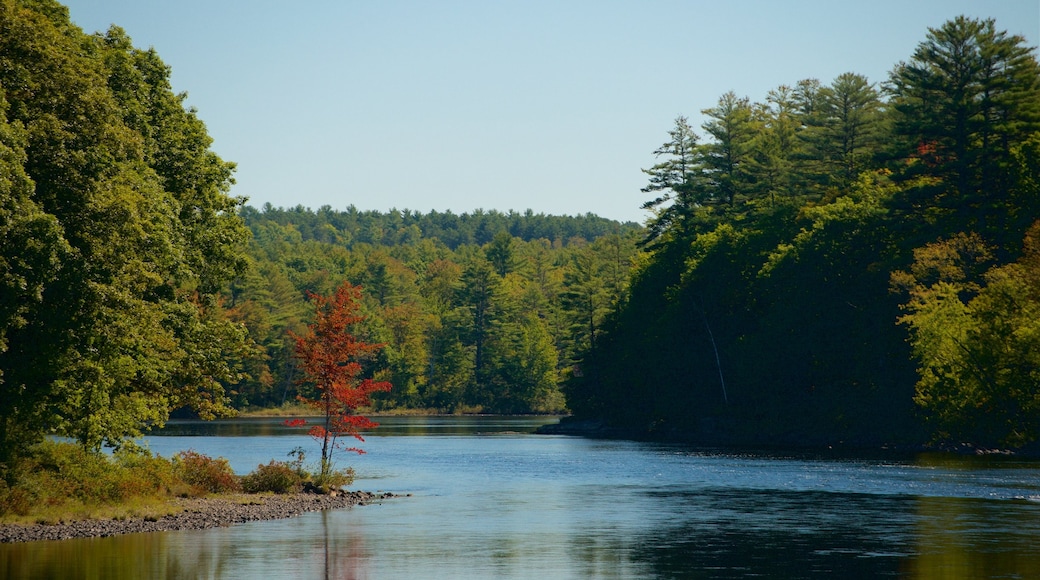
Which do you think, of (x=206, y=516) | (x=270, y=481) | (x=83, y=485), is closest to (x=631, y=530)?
(x=206, y=516)

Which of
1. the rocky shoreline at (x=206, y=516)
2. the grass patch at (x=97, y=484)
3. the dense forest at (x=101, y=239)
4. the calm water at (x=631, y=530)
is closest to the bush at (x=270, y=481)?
the rocky shoreline at (x=206, y=516)

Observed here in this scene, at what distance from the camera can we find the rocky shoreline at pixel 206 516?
31984mm

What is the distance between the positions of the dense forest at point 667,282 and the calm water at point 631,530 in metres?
6.80

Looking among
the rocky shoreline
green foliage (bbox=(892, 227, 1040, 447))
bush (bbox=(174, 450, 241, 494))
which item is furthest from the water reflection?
green foliage (bbox=(892, 227, 1040, 447))

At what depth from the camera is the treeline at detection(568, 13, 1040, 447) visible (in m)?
74.9

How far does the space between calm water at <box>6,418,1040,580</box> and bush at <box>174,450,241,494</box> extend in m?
5.14

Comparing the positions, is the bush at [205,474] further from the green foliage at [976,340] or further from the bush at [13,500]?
the green foliage at [976,340]

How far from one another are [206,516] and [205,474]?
20.6ft

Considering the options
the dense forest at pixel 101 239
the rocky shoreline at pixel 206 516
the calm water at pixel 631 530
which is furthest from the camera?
the rocky shoreline at pixel 206 516

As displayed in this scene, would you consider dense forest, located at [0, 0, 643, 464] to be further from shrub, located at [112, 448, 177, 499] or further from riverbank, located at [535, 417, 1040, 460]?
riverbank, located at [535, 417, 1040, 460]

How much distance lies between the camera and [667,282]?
124938 mm

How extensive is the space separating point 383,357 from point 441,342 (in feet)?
36.5

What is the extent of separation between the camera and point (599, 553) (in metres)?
30.7

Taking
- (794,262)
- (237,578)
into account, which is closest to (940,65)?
(794,262)
